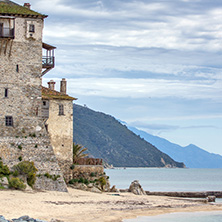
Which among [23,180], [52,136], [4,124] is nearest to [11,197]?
[23,180]

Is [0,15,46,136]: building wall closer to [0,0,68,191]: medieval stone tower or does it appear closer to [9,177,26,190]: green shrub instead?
[0,0,68,191]: medieval stone tower

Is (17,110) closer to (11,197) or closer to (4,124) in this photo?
(4,124)

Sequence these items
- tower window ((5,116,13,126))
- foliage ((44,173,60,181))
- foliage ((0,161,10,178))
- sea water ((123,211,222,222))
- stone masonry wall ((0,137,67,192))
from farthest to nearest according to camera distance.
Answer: tower window ((5,116,13,126)) → foliage ((44,173,60,181)) → stone masonry wall ((0,137,67,192)) → foliage ((0,161,10,178)) → sea water ((123,211,222,222))

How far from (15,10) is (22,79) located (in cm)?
597

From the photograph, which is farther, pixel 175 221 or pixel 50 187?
pixel 50 187

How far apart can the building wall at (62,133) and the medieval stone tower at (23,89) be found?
3.98m

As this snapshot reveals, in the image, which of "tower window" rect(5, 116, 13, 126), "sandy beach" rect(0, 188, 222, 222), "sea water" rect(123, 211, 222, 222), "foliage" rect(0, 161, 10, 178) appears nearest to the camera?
"sandy beach" rect(0, 188, 222, 222)

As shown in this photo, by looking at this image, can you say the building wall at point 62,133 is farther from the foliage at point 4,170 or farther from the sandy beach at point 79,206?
the foliage at point 4,170

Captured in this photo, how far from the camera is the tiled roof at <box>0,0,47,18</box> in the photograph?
46.4 meters

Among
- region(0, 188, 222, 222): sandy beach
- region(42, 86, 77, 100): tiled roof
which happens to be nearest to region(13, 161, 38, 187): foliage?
region(0, 188, 222, 222): sandy beach

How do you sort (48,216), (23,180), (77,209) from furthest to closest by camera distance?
(23,180) < (77,209) < (48,216)

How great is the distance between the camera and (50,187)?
145ft

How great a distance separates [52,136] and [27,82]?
6.54 meters

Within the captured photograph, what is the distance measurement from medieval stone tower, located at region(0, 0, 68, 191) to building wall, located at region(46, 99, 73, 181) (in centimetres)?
398
